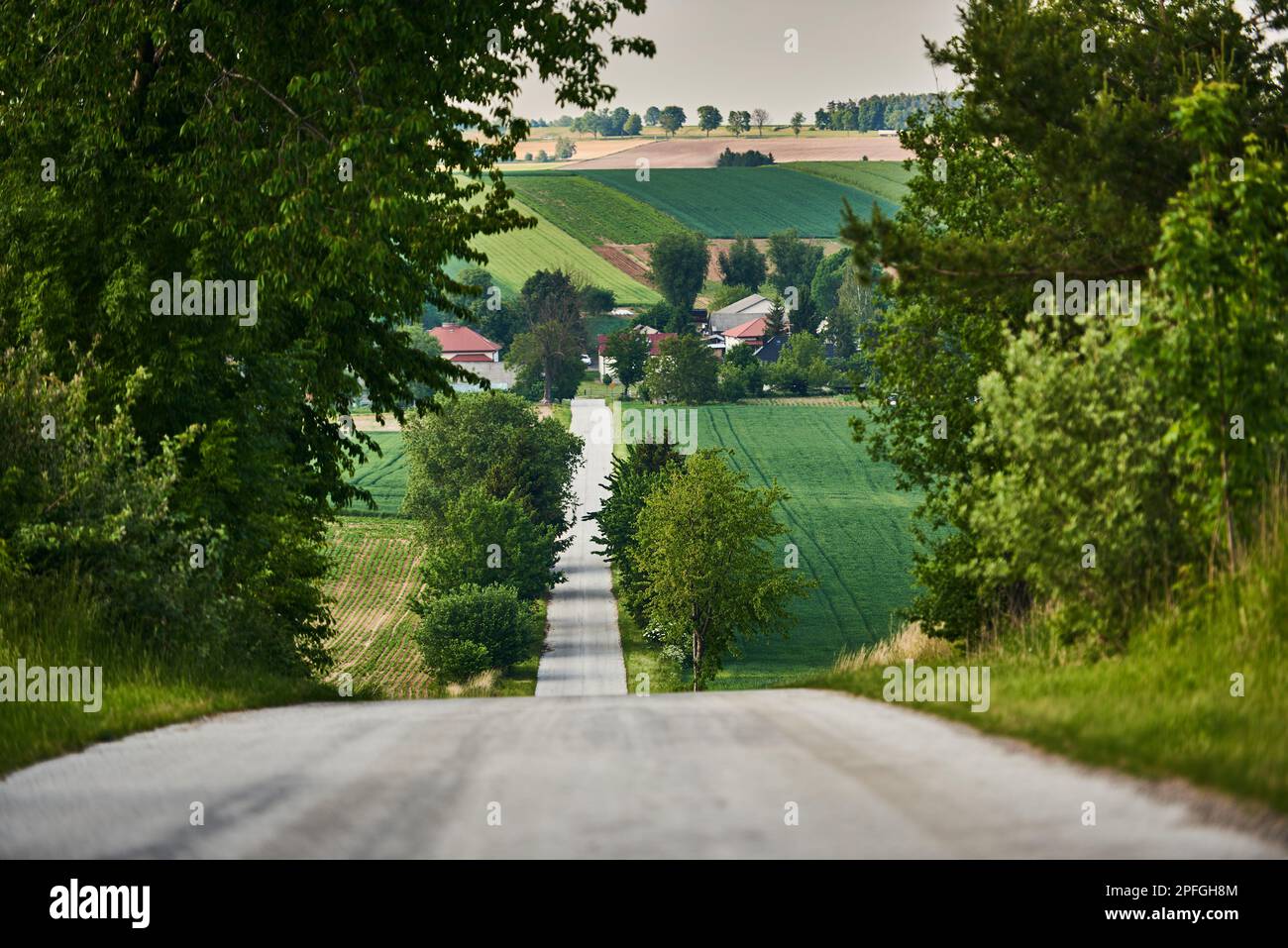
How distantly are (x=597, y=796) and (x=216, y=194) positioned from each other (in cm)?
1523

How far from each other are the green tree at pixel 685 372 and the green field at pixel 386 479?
2867 cm

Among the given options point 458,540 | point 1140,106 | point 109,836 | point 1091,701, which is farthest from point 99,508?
point 458,540

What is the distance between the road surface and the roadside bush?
54331 mm

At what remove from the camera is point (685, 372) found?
487ft

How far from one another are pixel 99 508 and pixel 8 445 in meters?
1.36

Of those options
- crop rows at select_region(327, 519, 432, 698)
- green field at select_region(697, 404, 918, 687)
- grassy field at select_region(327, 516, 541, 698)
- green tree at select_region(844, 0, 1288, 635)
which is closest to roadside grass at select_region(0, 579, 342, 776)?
green tree at select_region(844, 0, 1288, 635)

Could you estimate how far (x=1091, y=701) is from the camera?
9.59 m

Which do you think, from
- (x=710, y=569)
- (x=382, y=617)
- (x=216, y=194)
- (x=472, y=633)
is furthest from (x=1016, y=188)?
(x=382, y=617)

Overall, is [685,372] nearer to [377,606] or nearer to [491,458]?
[491,458]

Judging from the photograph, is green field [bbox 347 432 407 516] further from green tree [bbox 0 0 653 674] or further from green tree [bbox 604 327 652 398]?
green tree [bbox 0 0 653 674]

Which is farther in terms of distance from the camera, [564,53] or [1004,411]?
[564,53]

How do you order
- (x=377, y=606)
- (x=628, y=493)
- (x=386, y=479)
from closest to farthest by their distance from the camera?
(x=377, y=606)
(x=628, y=493)
(x=386, y=479)

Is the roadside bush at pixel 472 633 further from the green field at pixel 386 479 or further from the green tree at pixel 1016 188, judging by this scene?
the green tree at pixel 1016 188
